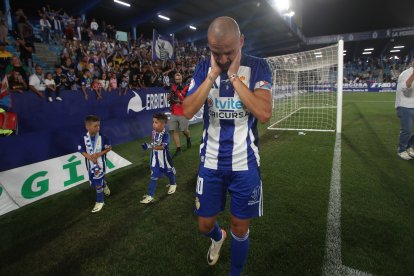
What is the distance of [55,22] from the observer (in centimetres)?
1424

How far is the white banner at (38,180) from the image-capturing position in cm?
425

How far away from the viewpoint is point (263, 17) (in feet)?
93.9

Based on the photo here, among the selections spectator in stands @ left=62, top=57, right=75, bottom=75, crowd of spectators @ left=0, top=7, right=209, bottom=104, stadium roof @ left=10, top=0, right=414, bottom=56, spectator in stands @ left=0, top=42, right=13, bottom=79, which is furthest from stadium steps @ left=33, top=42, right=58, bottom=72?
stadium roof @ left=10, top=0, right=414, bottom=56

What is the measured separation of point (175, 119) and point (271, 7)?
23301 mm

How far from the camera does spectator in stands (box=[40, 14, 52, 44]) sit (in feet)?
43.7

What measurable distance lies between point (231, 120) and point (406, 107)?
547cm

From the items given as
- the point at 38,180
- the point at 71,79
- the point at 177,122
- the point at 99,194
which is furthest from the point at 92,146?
the point at 71,79

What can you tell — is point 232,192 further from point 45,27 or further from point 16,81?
point 45,27

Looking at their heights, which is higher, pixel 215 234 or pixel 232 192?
pixel 232 192

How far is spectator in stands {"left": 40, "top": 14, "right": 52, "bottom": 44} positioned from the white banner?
37.6 ft

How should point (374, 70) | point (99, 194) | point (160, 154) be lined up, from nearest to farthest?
point (99, 194)
point (160, 154)
point (374, 70)

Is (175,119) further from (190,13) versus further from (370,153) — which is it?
(190,13)

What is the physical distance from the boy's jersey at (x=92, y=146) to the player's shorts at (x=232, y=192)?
260cm

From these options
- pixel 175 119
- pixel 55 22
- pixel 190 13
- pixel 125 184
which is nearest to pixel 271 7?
pixel 190 13
